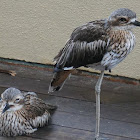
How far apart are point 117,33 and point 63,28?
189 cm

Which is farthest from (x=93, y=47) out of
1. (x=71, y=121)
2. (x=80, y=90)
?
(x=80, y=90)

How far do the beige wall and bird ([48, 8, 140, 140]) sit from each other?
146 centimetres

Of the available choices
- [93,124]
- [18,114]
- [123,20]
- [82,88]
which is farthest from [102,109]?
[123,20]

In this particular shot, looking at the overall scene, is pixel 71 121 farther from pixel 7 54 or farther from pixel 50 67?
pixel 7 54

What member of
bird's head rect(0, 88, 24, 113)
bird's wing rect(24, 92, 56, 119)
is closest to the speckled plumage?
bird's head rect(0, 88, 24, 113)

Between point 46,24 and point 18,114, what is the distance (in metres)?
1.69

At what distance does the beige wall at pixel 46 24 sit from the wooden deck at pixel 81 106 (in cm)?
22

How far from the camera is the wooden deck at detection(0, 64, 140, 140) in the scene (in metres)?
4.46

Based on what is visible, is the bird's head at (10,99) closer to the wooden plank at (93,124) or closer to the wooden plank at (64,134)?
the wooden plank at (64,134)

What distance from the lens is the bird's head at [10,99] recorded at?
4.16 m

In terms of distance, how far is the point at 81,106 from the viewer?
499 centimetres

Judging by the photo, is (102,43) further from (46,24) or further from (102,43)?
(46,24)

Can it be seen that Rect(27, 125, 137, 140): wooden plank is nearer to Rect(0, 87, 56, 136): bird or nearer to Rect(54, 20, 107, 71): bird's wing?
Rect(0, 87, 56, 136): bird

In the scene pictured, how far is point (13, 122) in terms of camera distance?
14.2 ft
